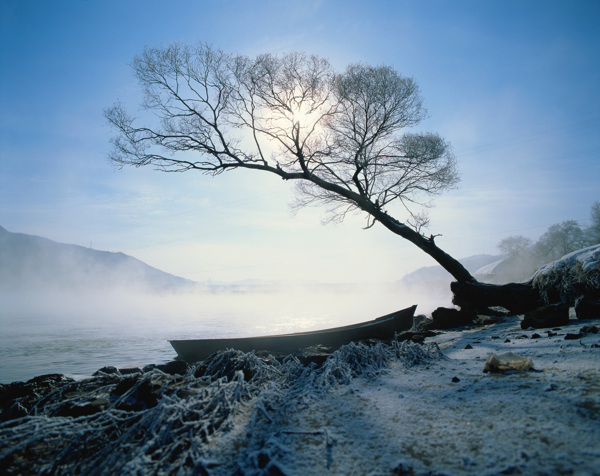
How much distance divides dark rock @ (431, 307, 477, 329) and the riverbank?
5.71 metres

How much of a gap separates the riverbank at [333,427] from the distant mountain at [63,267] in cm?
12704

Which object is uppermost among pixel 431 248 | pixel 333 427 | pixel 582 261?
pixel 431 248

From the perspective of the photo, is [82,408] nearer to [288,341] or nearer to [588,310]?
[288,341]

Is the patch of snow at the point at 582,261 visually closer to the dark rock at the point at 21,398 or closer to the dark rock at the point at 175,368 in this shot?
→ the dark rock at the point at 175,368

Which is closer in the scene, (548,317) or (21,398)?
(21,398)

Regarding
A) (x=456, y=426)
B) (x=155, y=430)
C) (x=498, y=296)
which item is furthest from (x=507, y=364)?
(x=498, y=296)

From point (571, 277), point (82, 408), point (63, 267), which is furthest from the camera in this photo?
point (63, 267)

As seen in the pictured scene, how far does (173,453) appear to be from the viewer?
1579mm

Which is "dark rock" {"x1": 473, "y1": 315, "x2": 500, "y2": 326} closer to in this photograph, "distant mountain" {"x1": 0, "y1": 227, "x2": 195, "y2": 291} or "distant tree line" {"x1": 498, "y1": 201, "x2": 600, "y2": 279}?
"distant tree line" {"x1": 498, "y1": 201, "x2": 600, "y2": 279}

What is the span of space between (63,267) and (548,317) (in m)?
163

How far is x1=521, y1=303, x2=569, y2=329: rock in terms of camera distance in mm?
5145

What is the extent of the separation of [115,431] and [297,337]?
5308 mm

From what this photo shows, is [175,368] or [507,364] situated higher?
[507,364]

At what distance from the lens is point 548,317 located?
17.2 feet
